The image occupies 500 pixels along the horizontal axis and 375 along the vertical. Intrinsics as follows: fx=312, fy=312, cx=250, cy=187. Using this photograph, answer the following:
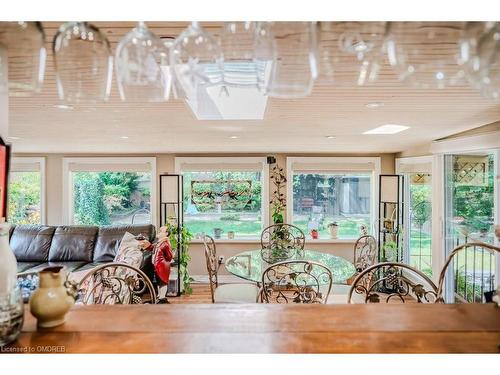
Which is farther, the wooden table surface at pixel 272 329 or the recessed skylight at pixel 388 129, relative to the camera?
the recessed skylight at pixel 388 129

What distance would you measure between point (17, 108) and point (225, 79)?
1997 mm

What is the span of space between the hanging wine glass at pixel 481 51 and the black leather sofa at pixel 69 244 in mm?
4437

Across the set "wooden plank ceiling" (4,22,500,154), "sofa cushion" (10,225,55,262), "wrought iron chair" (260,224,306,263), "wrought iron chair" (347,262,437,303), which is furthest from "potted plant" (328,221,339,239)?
"sofa cushion" (10,225,55,262)

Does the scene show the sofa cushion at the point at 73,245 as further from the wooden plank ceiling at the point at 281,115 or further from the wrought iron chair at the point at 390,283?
the wrought iron chair at the point at 390,283

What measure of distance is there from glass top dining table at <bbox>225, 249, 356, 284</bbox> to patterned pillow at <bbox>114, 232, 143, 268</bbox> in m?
1.01

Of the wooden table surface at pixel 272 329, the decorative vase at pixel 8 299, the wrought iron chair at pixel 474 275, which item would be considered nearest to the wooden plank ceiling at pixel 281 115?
the decorative vase at pixel 8 299

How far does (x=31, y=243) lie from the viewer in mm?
4617

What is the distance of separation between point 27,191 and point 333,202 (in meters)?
5.51

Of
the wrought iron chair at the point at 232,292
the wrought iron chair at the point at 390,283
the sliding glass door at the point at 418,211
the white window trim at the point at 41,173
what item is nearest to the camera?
the wrought iron chair at the point at 390,283

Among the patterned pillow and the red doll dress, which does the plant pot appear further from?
the red doll dress

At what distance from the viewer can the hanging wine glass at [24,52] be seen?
0.79 metres

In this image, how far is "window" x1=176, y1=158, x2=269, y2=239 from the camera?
5641 mm

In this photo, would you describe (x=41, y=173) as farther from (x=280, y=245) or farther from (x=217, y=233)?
(x=280, y=245)

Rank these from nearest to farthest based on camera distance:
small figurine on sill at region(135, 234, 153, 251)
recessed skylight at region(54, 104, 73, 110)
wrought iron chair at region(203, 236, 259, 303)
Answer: recessed skylight at region(54, 104, 73, 110) → wrought iron chair at region(203, 236, 259, 303) → small figurine on sill at region(135, 234, 153, 251)
